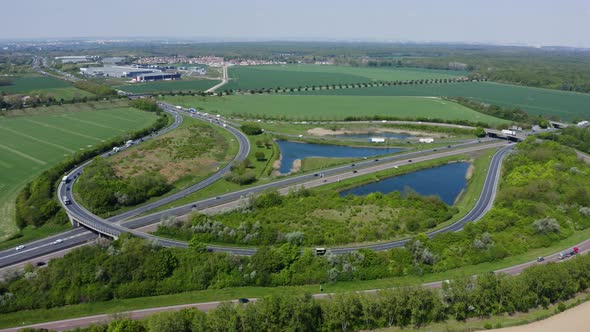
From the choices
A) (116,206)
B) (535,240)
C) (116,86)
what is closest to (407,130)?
(535,240)

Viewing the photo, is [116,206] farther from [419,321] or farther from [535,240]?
[535,240]

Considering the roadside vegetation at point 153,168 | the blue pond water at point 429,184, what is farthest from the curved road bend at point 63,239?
the blue pond water at point 429,184

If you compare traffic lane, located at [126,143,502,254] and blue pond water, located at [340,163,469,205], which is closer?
traffic lane, located at [126,143,502,254]

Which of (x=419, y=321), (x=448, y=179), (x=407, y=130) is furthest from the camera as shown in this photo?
(x=407, y=130)

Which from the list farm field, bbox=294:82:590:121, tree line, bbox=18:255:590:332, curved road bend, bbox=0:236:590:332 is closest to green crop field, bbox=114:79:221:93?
farm field, bbox=294:82:590:121

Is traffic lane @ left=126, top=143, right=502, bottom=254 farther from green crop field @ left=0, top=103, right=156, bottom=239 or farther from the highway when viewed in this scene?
green crop field @ left=0, top=103, right=156, bottom=239
